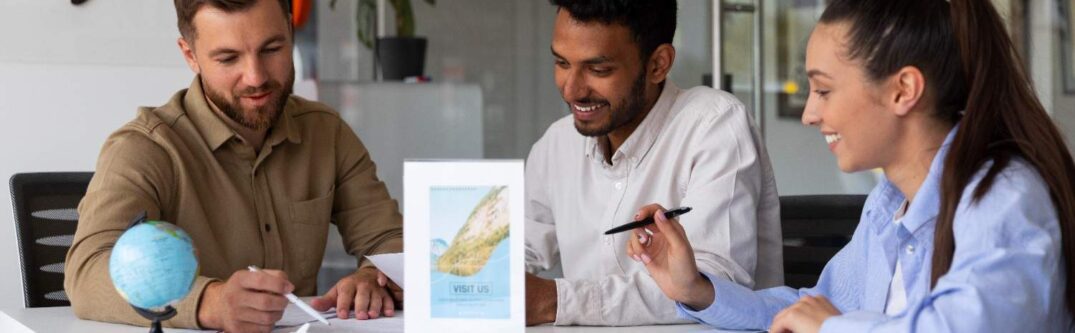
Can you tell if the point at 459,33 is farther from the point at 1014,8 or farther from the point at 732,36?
the point at 1014,8

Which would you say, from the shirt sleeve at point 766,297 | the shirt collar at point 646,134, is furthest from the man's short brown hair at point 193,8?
the shirt sleeve at point 766,297

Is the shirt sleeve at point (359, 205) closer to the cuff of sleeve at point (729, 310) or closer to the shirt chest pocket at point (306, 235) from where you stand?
the shirt chest pocket at point (306, 235)

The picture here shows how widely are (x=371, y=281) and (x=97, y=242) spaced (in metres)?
0.45

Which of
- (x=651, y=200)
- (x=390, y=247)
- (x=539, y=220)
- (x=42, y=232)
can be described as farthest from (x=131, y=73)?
(x=651, y=200)

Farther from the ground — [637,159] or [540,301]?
[637,159]

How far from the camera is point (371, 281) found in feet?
7.02

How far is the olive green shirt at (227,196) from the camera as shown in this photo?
6.72 feet

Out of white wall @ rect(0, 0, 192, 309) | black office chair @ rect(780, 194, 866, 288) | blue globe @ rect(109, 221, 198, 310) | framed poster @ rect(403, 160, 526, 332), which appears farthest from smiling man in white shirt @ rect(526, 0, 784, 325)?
white wall @ rect(0, 0, 192, 309)

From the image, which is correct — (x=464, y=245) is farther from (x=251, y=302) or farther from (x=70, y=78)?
(x=70, y=78)

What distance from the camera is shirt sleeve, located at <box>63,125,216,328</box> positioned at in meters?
1.97

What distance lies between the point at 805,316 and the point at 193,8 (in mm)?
1296

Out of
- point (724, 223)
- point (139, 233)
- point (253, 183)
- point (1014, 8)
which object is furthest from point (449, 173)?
point (1014, 8)

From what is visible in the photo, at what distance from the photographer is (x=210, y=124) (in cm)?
234

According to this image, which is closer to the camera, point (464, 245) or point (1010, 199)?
point (1010, 199)
